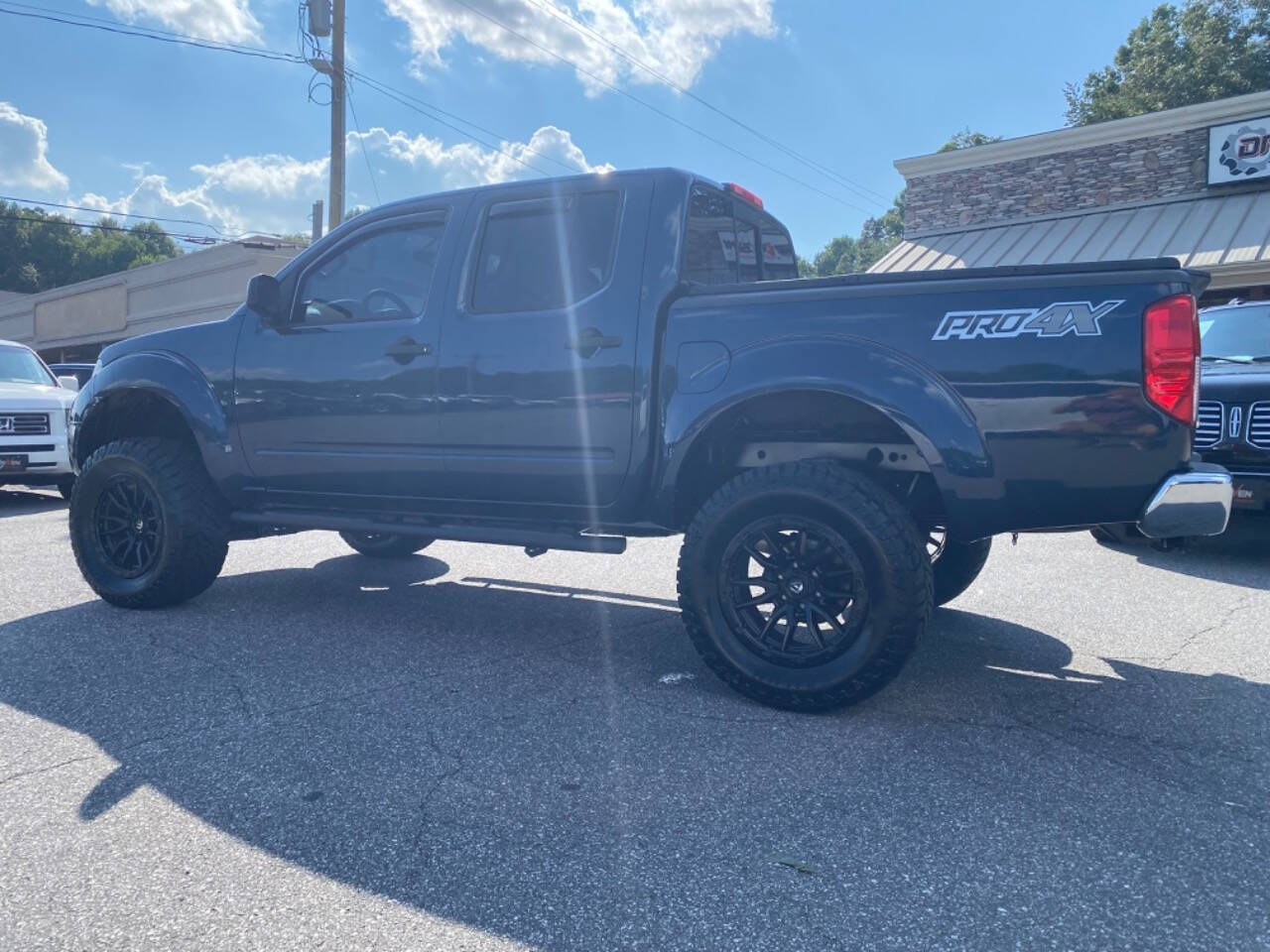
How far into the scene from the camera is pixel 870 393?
351 cm

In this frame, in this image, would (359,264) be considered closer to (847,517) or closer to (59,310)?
(847,517)

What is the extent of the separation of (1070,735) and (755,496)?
4.57ft

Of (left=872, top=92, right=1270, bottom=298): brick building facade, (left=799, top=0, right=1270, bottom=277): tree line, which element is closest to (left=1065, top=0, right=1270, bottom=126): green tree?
(left=799, top=0, right=1270, bottom=277): tree line

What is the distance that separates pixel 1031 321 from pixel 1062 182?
16277mm

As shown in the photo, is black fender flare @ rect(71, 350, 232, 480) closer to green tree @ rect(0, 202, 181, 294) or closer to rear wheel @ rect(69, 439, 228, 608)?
rear wheel @ rect(69, 439, 228, 608)

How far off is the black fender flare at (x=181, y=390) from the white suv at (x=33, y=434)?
496cm

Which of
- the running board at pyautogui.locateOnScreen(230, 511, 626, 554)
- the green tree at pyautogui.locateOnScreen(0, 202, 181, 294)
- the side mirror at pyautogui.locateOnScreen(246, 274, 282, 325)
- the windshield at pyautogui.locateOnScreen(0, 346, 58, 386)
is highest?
the green tree at pyautogui.locateOnScreen(0, 202, 181, 294)

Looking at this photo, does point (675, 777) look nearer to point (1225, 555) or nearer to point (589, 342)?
point (589, 342)

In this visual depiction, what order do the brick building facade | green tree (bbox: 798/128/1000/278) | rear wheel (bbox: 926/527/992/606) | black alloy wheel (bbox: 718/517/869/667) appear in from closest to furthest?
black alloy wheel (bbox: 718/517/869/667), rear wheel (bbox: 926/527/992/606), the brick building facade, green tree (bbox: 798/128/1000/278)

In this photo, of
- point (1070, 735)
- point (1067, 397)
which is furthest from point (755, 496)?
point (1070, 735)

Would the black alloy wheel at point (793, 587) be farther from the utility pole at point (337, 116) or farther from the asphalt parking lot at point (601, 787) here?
the utility pole at point (337, 116)

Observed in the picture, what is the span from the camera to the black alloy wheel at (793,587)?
3531 mm

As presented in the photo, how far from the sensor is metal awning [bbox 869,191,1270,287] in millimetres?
14039

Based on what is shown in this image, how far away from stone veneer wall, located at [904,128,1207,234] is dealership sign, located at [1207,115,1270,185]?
219 millimetres
